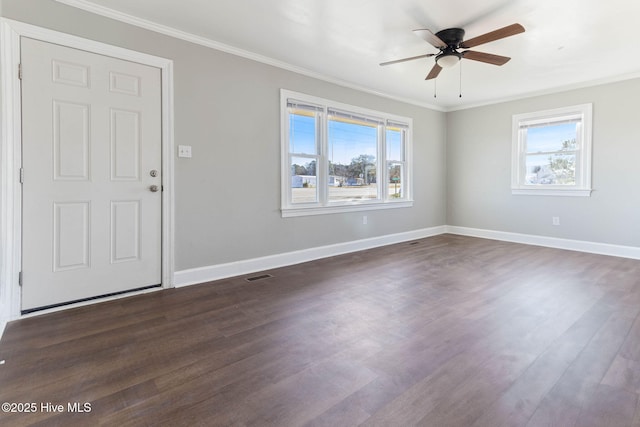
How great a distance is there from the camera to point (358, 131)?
198 inches

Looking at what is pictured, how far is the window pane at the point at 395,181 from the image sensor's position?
5.59m

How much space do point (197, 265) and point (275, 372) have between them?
6.38 feet

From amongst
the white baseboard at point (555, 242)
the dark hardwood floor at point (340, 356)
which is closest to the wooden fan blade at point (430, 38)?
the dark hardwood floor at point (340, 356)

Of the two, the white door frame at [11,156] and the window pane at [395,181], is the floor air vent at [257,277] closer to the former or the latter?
the white door frame at [11,156]

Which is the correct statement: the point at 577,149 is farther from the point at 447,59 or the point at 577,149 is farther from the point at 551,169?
the point at 447,59

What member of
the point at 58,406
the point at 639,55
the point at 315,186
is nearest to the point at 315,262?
the point at 315,186

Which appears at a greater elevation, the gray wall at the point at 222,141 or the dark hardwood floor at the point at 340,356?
the gray wall at the point at 222,141

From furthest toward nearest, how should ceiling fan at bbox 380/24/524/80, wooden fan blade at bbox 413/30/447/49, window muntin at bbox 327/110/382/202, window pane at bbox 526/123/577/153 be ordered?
window pane at bbox 526/123/577/153
window muntin at bbox 327/110/382/202
ceiling fan at bbox 380/24/524/80
wooden fan blade at bbox 413/30/447/49

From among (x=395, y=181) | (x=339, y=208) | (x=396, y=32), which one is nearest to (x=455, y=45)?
(x=396, y=32)

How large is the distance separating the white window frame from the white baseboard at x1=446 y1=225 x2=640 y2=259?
2.41 ft

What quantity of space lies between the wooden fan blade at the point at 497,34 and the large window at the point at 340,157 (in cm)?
196

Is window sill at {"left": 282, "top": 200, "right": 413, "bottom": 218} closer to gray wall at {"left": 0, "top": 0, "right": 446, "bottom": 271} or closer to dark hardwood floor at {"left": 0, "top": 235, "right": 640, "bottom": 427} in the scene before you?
gray wall at {"left": 0, "top": 0, "right": 446, "bottom": 271}

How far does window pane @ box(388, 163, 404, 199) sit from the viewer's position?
18.4ft

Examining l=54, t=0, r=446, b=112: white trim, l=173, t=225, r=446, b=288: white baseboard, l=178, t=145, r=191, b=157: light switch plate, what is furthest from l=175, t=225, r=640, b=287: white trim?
l=54, t=0, r=446, b=112: white trim
